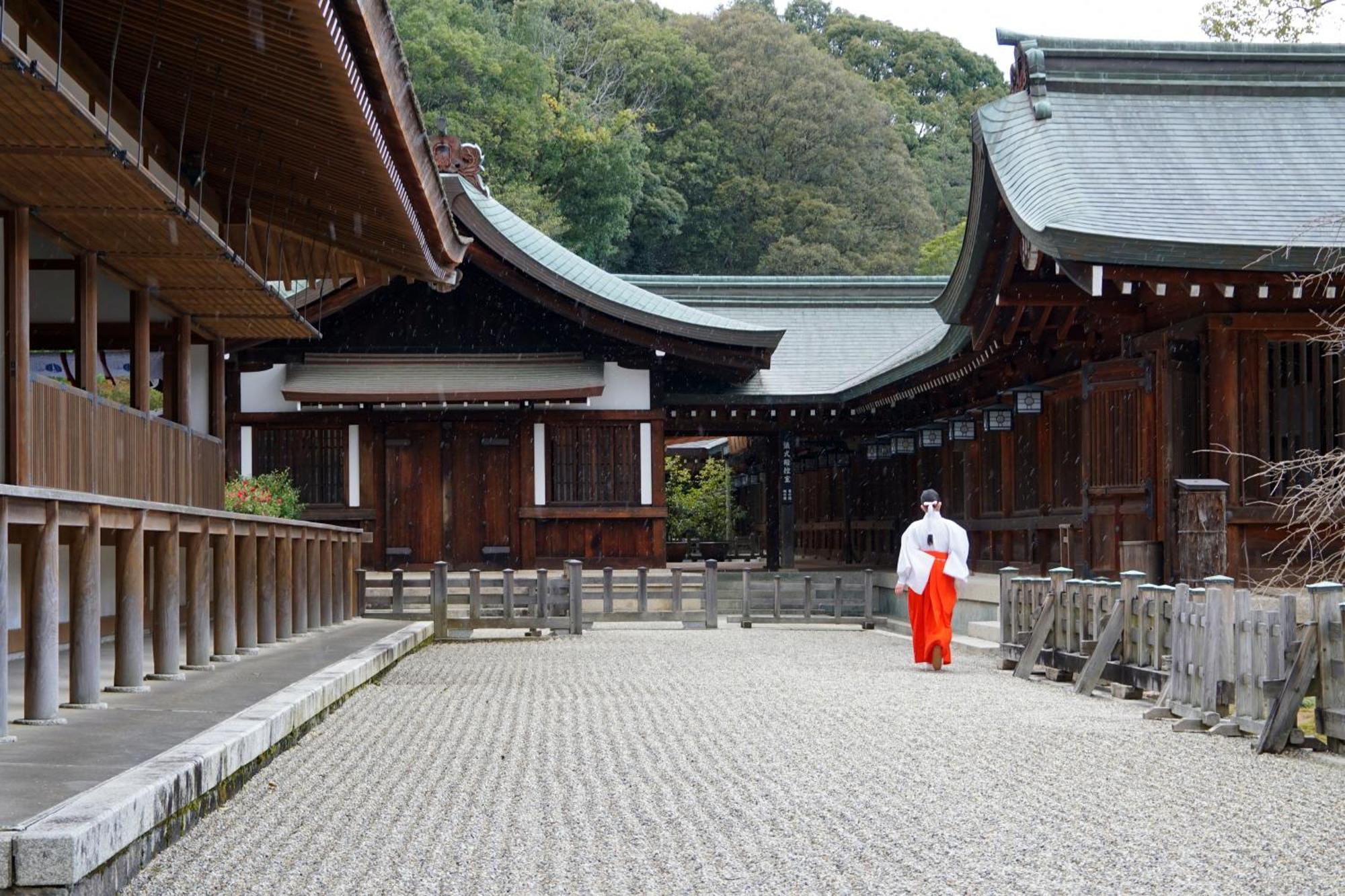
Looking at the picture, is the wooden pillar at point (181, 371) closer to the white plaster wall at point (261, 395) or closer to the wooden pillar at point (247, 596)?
the wooden pillar at point (247, 596)

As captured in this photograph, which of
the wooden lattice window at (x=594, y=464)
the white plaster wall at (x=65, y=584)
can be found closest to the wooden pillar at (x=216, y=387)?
the white plaster wall at (x=65, y=584)

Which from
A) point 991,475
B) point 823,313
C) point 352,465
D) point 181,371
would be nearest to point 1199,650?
point 181,371

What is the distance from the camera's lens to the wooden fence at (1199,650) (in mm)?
7566

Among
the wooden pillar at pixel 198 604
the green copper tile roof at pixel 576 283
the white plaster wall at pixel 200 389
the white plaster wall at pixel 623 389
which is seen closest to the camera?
the wooden pillar at pixel 198 604

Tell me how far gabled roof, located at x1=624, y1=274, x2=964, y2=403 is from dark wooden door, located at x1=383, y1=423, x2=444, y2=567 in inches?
211

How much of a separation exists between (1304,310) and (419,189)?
765cm

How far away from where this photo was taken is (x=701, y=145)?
5116cm

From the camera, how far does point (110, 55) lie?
29.6ft

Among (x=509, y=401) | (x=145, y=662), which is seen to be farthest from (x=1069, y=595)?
(x=509, y=401)

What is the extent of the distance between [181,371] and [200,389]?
4504mm

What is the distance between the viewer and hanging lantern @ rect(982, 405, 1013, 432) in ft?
59.5

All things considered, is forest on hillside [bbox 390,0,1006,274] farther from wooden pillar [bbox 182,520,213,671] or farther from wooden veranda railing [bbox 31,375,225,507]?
wooden pillar [bbox 182,520,213,671]

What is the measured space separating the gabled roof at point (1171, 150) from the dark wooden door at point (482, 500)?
9.28 m

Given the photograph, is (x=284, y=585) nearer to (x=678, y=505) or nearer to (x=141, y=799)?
(x=141, y=799)
